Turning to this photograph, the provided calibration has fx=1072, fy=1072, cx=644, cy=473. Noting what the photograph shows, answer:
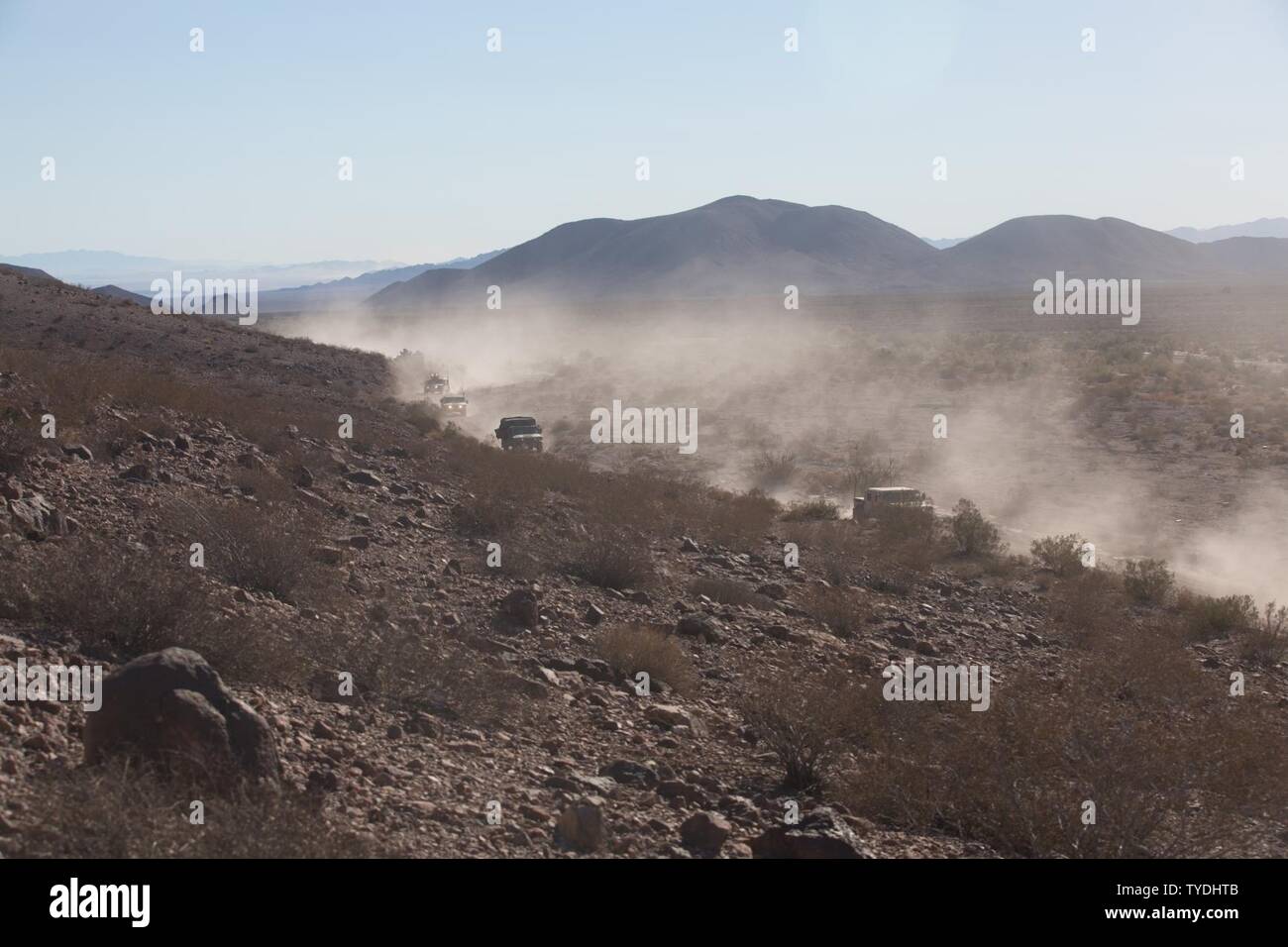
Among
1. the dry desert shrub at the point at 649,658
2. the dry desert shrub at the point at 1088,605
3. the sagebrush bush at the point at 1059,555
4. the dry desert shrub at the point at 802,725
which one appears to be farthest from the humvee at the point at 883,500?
the dry desert shrub at the point at 802,725

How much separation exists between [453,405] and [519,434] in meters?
8.39

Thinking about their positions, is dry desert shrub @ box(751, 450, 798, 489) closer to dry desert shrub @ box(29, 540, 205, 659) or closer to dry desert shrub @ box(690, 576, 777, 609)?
dry desert shrub @ box(690, 576, 777, 609)

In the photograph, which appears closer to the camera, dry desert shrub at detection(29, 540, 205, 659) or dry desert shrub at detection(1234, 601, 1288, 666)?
dry desert shrub at detection(29, 540, 205, 659)

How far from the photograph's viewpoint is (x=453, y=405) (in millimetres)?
41344

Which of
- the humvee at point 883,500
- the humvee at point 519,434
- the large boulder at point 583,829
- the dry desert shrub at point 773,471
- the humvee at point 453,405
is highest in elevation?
the humvee at point 453,405

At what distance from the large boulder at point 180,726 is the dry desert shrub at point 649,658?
4825 mm

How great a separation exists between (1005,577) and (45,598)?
14881 millimetres

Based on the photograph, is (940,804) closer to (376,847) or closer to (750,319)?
(376,847)

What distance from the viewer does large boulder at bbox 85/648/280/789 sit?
6.30 meters

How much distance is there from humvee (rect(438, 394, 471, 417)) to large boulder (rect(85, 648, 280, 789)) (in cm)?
3313

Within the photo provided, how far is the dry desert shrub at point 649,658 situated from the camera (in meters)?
11.0

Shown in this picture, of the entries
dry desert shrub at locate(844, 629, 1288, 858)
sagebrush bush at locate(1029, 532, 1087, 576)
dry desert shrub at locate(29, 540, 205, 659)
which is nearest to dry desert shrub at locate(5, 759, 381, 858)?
dry desert shrub at locate(29, 540, 205, 659)

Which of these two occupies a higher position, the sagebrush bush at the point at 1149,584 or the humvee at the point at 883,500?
the humvee at the point at 883,500

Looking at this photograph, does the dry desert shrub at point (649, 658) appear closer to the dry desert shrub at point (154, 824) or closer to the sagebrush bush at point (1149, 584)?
the dry desert shrub at point (154, 824)
